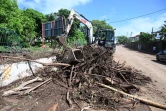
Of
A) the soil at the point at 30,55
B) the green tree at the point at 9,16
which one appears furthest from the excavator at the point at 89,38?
the green tree at the point at 9,16

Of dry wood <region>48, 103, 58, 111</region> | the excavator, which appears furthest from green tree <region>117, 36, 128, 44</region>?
dry wood <region>48, 103, 58, 111</region>

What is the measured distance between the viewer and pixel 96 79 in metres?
7.93

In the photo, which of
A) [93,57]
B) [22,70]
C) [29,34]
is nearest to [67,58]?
[93,57]

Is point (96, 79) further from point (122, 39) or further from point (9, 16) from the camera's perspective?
point (122, 39)

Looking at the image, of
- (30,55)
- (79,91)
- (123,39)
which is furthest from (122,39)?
(79,91)

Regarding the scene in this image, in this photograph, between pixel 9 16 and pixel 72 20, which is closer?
pixel 72 20

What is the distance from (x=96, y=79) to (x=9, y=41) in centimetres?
552

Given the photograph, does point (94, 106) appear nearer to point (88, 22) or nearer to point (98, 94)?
point (98, 94)

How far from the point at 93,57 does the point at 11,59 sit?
4.27 meters

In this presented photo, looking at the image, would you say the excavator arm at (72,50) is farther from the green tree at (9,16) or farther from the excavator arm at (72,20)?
the green tree at (9,16)

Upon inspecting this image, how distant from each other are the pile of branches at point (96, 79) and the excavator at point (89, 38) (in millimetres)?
443

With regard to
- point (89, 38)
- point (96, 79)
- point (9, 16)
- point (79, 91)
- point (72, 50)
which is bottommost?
point (79, 91)

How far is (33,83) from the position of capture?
24.3 feet

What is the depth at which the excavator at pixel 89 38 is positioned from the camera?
9328mm
